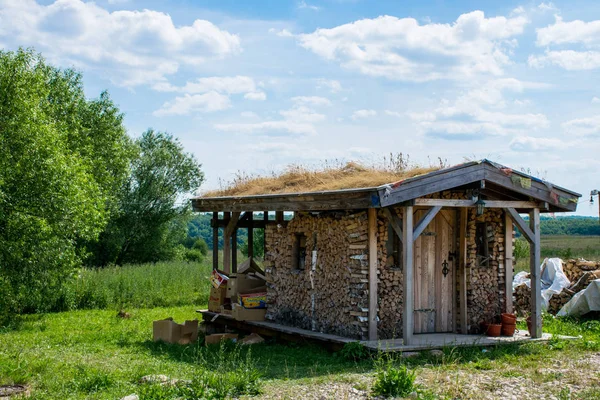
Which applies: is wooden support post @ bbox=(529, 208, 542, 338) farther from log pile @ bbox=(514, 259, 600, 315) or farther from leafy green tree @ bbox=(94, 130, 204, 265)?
leafy green tree @ bbox=(94, 130, 204, 265)

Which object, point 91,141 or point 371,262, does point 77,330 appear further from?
point 91,141

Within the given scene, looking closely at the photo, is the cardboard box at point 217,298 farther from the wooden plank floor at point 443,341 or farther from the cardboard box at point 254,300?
the wooden plank floor at point 443,341

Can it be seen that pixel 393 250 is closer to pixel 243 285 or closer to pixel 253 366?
pixel 253 366

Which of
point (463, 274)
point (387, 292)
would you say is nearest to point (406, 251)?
point (387, 292)

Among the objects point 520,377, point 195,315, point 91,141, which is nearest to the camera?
point 520,377

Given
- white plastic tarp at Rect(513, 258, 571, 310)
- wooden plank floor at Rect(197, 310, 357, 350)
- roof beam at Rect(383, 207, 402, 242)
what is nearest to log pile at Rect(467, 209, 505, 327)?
roof beam at Rect(383, 207, 402, 242)

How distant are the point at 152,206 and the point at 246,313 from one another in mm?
23326

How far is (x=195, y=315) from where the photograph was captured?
1792cm

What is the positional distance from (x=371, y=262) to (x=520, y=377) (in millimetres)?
3097

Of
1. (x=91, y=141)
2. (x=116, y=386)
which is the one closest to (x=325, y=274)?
(x=116, y=386)

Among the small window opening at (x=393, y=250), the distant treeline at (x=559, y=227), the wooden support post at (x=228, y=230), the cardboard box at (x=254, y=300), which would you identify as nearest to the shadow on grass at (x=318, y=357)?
the cardboard box at (x=254, y=300)

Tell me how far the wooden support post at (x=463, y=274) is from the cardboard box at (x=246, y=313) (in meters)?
4.11

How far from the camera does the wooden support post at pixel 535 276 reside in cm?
1248

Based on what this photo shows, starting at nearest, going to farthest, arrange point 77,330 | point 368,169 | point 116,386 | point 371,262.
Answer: point 116,386
point 371,262
point 368,169
point 77,330
